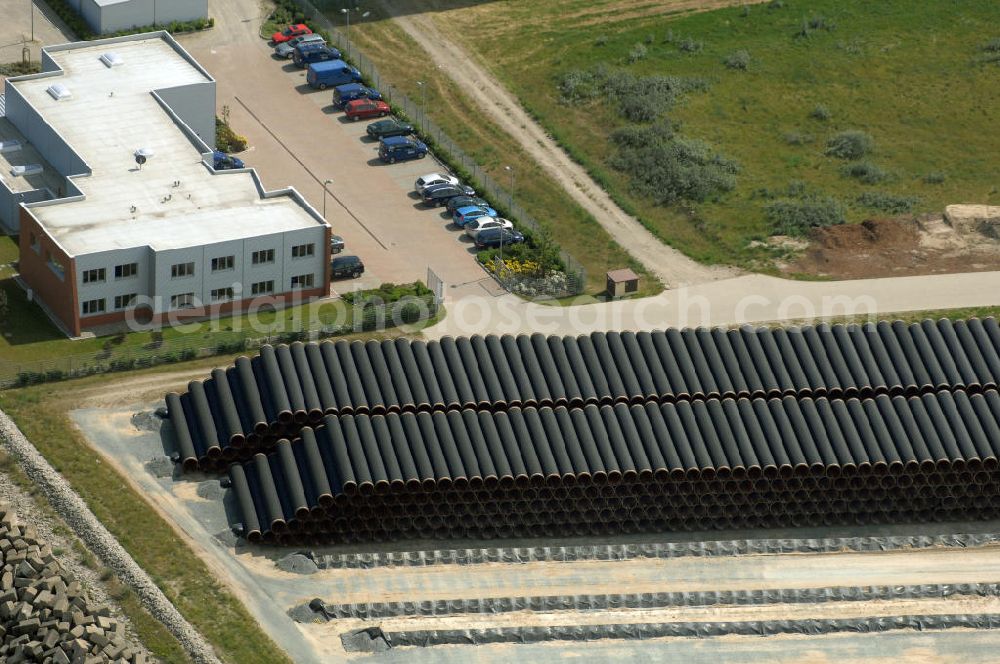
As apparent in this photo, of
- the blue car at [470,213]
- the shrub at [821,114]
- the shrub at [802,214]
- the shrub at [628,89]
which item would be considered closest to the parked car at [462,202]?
the blue car at [470,213]

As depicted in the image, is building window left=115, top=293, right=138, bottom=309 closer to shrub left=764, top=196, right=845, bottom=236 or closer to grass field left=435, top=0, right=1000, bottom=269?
grass field left=435, top=0, right=1000, bottom=269

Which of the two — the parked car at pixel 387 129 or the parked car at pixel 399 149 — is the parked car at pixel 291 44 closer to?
the parked car at pixel 387 129

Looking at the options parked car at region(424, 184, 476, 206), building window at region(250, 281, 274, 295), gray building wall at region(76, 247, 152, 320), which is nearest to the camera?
gray building wall at region(76, 247, 152, 320)

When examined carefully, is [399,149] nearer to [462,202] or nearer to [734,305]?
[462,202]

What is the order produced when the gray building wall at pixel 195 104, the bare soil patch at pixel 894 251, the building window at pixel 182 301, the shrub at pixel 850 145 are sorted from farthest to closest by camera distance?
1. the shrub at pixel 850 145
2. the gray building wall at pixel 195 104
3. the bare soil patch at pixel 894 251
4. the building window at pixel 182 301

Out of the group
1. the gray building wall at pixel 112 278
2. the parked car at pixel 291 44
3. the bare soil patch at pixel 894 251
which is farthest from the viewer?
the parked car at pixel 291 44

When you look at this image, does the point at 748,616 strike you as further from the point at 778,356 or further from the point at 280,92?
the point at 280,92

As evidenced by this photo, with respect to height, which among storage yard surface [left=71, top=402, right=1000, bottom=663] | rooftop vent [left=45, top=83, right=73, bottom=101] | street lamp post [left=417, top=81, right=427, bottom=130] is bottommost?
storage yard surface [left=71, top=402, right=1000, bottom=663]

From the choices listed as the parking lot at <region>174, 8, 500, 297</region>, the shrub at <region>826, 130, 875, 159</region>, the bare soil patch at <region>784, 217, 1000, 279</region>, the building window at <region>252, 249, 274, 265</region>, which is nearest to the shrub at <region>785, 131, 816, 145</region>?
the shrub at <region>826, 130, 875, 159</region>

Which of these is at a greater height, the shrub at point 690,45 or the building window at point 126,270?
the shrub at point 690,45
